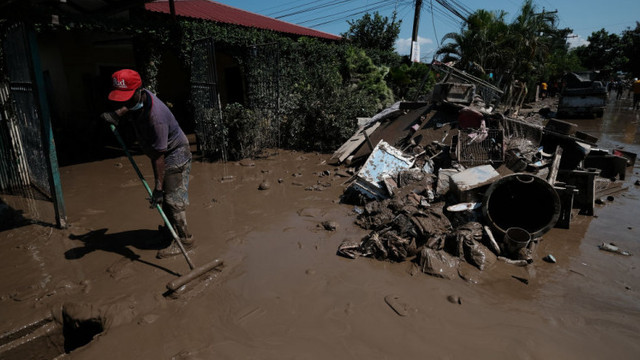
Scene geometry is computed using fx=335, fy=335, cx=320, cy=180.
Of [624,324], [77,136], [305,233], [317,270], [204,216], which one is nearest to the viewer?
[624,324]

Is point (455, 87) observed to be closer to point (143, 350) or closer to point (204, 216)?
point (204, 216)

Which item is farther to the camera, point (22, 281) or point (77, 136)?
point (77, 136)

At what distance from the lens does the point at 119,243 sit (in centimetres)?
420

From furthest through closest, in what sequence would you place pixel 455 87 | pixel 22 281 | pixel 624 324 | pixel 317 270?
pixel 455 87 < pixel 317 270 < pixel 22 281 < pixel 624 324

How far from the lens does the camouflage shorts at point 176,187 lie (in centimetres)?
363

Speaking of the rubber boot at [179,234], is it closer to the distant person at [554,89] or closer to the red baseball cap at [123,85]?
the red baseball cap at [123,85]

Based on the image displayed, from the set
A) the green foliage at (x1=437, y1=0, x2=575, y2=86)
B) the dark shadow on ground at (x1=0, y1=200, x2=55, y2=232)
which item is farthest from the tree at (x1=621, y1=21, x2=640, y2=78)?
the dark shadow on ground at (x1=0, y1=200, x2=55, y2=232)

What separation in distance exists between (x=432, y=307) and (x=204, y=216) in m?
3.50

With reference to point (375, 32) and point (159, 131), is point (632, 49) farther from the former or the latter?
point (159, 131)

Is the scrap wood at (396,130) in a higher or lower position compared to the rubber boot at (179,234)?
higher

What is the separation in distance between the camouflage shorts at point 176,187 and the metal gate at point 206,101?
423 centimetres

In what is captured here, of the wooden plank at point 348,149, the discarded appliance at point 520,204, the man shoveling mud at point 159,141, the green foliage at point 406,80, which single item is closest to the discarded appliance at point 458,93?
the wooden plank at point 348,149

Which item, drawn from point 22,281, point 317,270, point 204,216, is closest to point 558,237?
point 317,270

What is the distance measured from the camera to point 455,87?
758 centimetres
